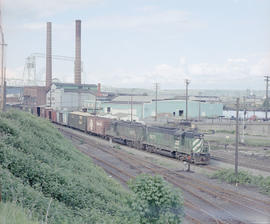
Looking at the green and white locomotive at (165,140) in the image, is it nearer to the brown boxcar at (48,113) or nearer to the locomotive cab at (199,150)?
the locomotive cab at (199,150)

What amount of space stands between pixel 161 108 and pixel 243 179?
49.6 metres

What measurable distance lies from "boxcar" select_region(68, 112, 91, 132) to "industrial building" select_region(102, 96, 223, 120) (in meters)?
13.8

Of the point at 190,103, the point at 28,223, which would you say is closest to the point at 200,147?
the point at 28,223

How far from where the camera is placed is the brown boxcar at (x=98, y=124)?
44.1m

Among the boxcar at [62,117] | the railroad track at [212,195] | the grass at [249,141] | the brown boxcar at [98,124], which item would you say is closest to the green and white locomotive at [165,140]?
the brown boxcar at [98,124]

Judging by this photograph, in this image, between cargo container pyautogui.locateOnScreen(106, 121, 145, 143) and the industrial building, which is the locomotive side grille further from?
the industrial building

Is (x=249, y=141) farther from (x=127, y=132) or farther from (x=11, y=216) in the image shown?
(x=11, y=216)

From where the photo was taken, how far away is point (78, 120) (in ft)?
178

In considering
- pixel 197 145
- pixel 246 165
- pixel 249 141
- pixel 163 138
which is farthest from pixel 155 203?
pixel 249 141

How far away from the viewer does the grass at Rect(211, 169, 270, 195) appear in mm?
20391

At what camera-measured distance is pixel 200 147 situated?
2784 centimetres

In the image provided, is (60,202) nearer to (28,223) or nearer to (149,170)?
(28,223)

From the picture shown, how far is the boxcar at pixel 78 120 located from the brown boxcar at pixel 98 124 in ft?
5.54

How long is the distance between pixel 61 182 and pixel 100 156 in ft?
60.2
